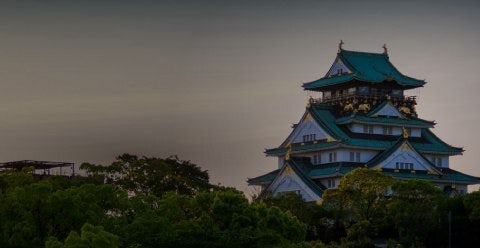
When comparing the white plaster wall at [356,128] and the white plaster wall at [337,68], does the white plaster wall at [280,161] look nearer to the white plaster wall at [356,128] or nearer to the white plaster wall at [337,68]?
the white plaster wall at [356,128]

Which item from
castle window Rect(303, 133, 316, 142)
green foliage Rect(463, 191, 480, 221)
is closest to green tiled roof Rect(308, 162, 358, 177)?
castle window Rect(303, 133, 316, 142)

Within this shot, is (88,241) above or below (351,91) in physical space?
below

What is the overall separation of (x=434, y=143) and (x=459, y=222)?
29.7 meters

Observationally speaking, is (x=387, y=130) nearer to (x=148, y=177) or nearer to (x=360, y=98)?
(x=360, y=98)

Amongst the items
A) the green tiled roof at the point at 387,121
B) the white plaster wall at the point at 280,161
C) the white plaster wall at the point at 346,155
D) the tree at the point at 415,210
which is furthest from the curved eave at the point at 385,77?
the tree at the point at 415,210

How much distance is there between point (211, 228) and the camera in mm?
71375

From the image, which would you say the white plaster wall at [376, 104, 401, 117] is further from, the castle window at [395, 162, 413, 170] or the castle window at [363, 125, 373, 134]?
the castle window at [395, 162, 413, 170]

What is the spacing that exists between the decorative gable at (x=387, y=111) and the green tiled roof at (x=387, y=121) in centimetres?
50

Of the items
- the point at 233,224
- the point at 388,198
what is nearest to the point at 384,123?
the point at 388,198

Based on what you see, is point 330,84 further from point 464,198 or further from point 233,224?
point 233,224

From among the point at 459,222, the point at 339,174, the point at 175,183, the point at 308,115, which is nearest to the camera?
the point at 459,222

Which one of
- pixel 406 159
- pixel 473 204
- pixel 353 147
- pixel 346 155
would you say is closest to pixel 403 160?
pixel 406 159

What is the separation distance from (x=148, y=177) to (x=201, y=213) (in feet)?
82.7

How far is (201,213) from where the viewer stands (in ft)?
245
